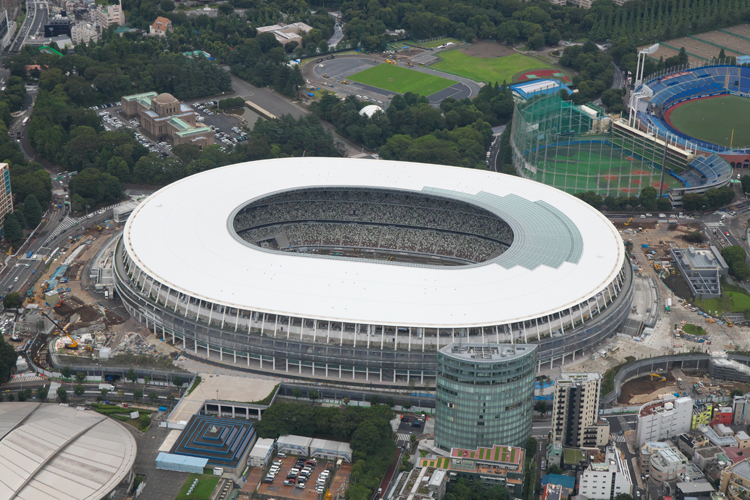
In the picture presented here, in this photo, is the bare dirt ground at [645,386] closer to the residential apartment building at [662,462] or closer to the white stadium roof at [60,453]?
the residential apartment building at [662,462]

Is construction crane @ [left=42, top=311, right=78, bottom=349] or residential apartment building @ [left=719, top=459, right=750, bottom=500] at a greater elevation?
construction crane @ [left=42, top=311, right=78, bottom=349]

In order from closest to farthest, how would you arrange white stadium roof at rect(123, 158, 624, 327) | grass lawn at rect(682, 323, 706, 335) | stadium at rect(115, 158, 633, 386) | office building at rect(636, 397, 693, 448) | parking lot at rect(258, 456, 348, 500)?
parking lot at rect(258, 456, 348, 500), office building at rect(636, 397, 693, 448), stadium at rect(115, 158, 633, 386), white stadium roof at rect(123, 158, 624, 327), grass lawn at rect(682, 323, 706, 335)

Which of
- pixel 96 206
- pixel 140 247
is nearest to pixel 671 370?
pixel 140 247

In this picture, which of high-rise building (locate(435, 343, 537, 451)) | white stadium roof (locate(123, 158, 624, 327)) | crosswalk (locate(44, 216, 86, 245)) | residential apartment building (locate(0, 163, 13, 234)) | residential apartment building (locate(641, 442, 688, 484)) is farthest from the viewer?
crosswalk (locate(44, 216, 86, 245))

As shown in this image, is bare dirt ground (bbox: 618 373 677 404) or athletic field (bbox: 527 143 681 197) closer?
bare dirt ground (bbox: 618 373 677 404)

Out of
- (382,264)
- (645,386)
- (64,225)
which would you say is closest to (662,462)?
(645,386)

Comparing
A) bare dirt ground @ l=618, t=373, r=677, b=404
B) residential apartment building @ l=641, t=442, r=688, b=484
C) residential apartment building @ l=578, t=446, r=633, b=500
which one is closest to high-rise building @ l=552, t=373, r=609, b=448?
residential apartment building @ l=641, t=442, r=688, b=484

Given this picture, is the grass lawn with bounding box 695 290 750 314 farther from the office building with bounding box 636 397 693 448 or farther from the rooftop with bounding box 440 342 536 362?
the rooftop with bounding box 440 342 536 362
